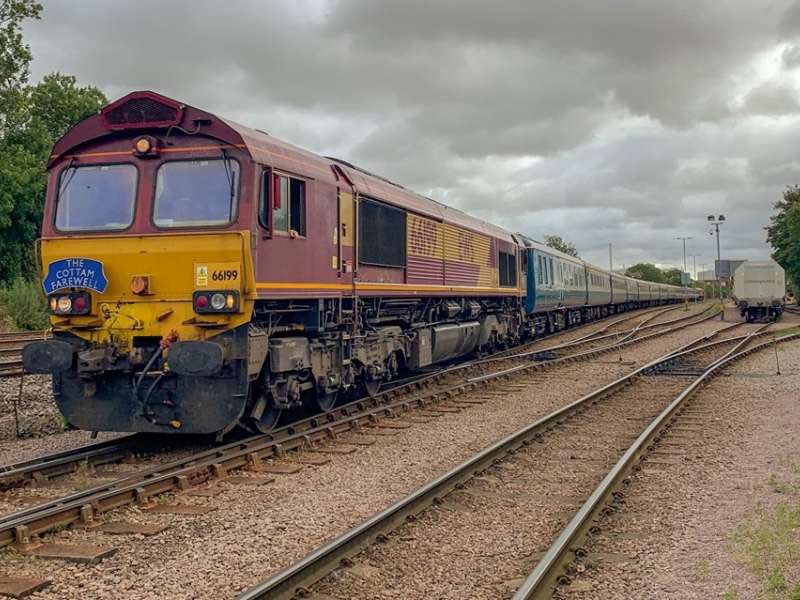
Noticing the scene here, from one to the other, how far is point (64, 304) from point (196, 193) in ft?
6.35

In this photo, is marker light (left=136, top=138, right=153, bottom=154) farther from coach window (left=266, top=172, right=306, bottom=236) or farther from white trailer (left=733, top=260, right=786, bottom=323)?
white trailer (left=733, top=260, right=786, bottom=323)

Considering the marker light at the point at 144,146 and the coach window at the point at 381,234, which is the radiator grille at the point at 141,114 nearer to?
the marker light at the point at 144,146

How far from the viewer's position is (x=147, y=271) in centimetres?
870

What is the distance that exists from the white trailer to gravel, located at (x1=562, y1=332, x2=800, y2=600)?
91.9 feet

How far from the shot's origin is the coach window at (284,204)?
8.84 m

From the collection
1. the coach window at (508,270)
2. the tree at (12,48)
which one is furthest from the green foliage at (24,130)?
the coach window at (508,270)

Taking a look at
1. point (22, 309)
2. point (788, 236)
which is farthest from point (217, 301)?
point (788, 236)

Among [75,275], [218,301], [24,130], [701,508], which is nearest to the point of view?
[701,508]

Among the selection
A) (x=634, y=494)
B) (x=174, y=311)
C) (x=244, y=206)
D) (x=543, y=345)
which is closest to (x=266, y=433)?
(x=174, y=311)

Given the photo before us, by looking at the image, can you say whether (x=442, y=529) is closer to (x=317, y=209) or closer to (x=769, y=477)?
(x=769, y=477)

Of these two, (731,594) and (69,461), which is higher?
(69,461)

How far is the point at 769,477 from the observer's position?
816cm

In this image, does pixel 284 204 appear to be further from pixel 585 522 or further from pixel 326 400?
pixel 585 522

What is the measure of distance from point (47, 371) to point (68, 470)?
112cm
